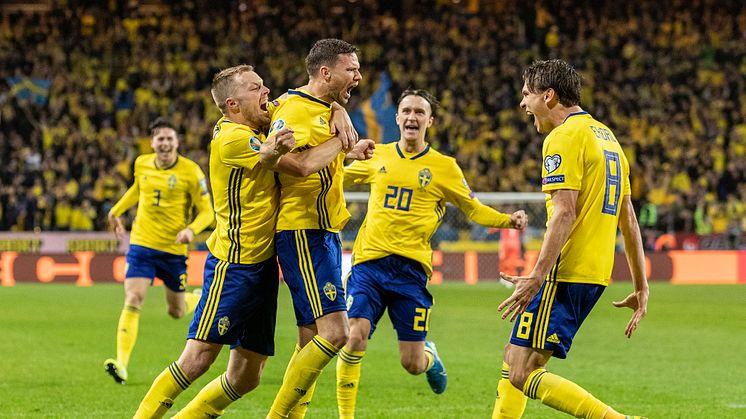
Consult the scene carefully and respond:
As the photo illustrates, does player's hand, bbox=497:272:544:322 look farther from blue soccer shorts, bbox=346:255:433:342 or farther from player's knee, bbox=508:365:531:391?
blue soccer shorts, bbox=346:255:433:342

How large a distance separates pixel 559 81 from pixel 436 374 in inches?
142

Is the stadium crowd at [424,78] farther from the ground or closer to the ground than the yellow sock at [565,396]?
farther from the ground

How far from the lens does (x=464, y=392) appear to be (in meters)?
9.07

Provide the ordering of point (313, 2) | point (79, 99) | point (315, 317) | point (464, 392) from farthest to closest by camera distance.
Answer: point (313, 2) < point (79, 99) < point (464, 392) < point (315, 317)

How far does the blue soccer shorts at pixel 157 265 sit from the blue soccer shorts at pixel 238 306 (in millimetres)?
4679

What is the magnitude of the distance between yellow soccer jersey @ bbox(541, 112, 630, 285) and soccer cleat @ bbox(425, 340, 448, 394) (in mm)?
2936

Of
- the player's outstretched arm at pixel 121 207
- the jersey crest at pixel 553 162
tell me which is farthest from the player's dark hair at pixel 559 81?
the player's outstretched arm at pixel 121 207

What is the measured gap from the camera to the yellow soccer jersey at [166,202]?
1076cm

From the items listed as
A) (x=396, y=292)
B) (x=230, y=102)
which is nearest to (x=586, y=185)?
(x=230, y=102)

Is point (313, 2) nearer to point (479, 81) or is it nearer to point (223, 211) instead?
point (479, 81)

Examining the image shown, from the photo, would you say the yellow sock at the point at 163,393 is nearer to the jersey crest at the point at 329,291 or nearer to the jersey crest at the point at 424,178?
the jersey crest at the point at 329,291

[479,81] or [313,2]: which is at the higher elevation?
[313,2]

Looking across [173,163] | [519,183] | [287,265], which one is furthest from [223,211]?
[519,183]

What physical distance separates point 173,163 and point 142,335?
3505 millimetres
